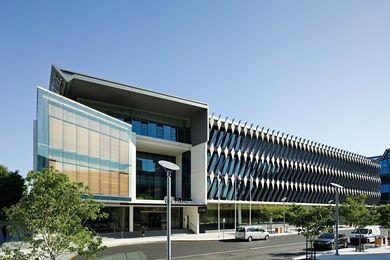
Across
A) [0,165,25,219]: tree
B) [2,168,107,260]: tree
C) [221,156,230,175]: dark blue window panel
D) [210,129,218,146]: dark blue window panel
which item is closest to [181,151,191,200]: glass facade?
[210,129,218,146]: dark blue window panel

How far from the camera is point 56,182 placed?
48.9 ft

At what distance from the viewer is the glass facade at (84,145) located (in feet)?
115

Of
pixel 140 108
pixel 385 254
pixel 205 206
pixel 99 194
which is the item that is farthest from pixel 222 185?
pixel 385 254

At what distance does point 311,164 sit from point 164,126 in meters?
41.6

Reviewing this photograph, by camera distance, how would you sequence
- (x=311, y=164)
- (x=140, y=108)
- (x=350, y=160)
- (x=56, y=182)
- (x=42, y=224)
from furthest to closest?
(x=350, y=160)
(x=311, y=164)
(x=140, y=108)
(x=56, y=182)
(x=42, y=224)

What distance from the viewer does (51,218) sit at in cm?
1410

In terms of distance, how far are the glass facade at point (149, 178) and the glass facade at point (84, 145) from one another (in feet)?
21.2

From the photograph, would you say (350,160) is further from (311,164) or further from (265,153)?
(265,153)

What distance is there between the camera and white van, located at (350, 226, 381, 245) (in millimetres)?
37500

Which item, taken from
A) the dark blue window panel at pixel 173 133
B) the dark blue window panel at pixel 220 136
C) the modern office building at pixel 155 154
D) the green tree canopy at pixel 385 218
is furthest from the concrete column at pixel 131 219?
the green tree canopy at pixel 385 218

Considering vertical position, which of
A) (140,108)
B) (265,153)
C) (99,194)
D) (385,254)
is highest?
(140,108)

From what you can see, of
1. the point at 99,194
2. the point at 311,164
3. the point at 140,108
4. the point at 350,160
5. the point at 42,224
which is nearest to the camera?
the point at 42,224

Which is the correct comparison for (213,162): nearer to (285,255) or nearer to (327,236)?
(327,236)

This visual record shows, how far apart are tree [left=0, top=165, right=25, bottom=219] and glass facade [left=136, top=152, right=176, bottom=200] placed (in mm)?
14913
